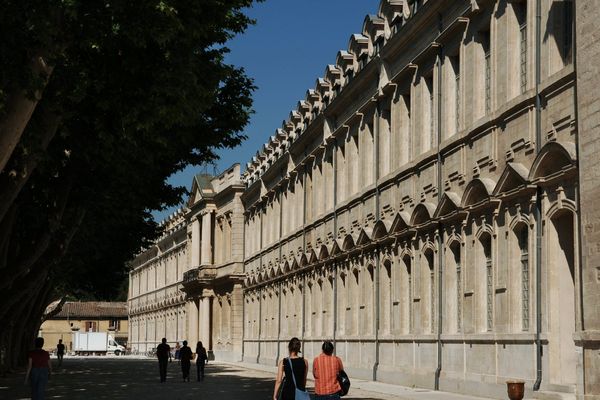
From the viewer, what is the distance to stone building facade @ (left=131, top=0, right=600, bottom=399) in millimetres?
22656

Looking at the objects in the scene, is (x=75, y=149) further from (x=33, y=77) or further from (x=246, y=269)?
(x=246, y=269)

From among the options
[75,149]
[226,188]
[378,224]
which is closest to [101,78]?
[75,149]

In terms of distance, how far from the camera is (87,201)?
2694 centimetres

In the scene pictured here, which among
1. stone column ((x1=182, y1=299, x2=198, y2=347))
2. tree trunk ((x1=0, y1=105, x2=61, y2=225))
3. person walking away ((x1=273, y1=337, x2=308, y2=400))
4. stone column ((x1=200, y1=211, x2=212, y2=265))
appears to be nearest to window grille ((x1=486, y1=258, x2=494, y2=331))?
tree trunk ((x1=0, y1=105, x2=61, y2=225))

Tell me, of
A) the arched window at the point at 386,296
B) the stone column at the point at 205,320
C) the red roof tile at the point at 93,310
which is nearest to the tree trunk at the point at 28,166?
the arched window at the point at 386,296

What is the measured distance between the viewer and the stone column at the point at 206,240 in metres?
83.8

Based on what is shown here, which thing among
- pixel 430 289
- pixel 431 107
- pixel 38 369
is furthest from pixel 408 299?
pixel 38 369

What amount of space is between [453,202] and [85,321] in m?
121

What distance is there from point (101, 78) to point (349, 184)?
24475mm

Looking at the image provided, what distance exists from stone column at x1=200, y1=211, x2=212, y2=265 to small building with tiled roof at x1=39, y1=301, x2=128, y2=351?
58914 mm

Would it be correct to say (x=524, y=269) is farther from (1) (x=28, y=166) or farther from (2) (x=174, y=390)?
(2) (x=174, y=390)

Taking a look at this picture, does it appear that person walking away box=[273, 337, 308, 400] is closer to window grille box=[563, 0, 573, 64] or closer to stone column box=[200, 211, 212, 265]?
window grille box=[563, 0, 573, 64]

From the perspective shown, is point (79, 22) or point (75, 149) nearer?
point (79, 22)

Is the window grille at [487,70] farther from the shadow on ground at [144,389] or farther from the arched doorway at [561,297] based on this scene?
the shadow on ground at [144,389]
